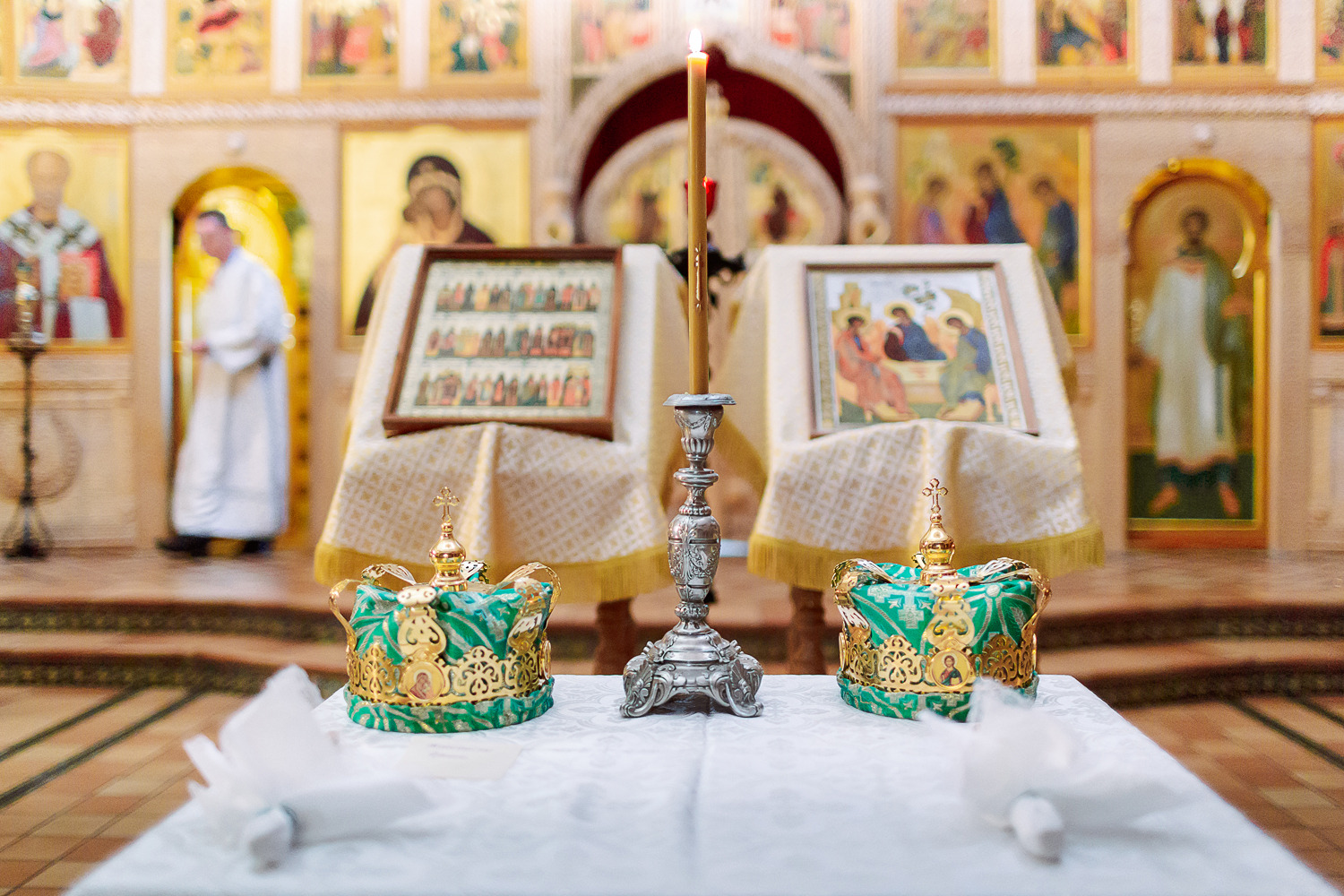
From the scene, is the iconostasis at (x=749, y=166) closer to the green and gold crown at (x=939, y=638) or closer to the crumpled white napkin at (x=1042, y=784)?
the green and gold crown at (x=939, y=638)

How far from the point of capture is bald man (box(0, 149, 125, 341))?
673 centimetres

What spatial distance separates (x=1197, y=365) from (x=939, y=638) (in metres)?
6.63

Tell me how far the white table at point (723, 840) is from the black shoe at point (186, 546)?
5712 millimetres

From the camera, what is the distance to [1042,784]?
2.64 feet

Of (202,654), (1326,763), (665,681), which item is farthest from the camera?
(202,654)

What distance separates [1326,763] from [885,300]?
6.65 ft

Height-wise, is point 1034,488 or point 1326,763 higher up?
point 1034,488

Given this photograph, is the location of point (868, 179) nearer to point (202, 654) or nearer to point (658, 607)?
point (658, 607)

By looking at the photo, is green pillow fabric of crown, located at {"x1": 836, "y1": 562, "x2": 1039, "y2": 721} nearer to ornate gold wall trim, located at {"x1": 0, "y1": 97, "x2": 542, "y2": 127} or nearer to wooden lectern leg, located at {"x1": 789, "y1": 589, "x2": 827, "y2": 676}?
wooden lectern leg, located at {"x1": 789, "y1": 589, "x2": 827, "y2": 676}

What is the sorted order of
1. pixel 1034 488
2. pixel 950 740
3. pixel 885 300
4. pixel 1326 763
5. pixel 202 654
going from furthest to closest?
pixel 202 654, pixel 1326 763, pixel 885 300, pixel 1034 488, pixel 950 740

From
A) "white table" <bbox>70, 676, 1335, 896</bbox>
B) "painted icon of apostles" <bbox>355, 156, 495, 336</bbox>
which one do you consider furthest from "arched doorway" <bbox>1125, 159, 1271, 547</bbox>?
"white table" <bbox>70, 676, 1335, 896</bbox>

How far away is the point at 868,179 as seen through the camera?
255 inches

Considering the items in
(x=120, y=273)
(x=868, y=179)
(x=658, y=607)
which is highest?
(x=868, y=179)

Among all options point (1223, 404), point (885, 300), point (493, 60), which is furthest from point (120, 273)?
point (1223, 404)
